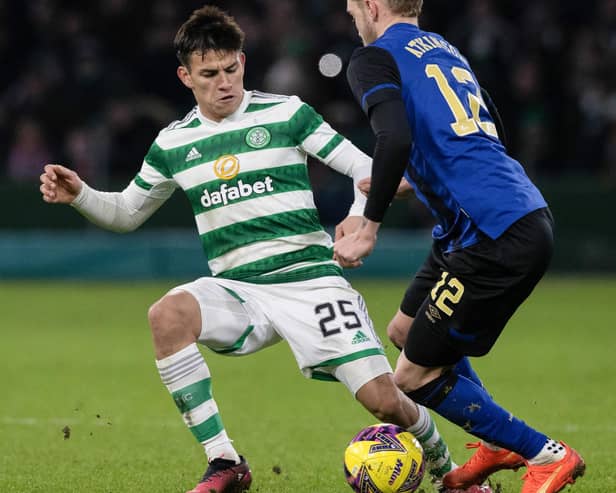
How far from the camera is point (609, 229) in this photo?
15602 millimetres

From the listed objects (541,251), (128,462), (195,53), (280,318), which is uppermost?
(195,53)

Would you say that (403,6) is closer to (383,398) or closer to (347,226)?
(347,226)

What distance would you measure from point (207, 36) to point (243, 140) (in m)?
0.48

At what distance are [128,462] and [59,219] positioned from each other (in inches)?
427

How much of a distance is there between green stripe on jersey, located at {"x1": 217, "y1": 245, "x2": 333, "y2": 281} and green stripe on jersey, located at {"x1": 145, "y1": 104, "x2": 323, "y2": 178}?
0.47 meters

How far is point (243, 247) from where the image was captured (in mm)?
5355

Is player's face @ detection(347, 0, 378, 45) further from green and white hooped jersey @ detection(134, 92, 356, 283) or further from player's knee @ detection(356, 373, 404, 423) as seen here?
player's knee @ detection(356, 373, 404, 423)

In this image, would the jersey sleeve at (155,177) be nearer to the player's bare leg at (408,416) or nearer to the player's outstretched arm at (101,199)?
the player's outstretched arm at (101,199)

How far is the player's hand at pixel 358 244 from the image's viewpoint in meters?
4.55

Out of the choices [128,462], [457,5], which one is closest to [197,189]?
[128,462]

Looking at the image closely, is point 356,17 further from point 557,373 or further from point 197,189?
point 557,373

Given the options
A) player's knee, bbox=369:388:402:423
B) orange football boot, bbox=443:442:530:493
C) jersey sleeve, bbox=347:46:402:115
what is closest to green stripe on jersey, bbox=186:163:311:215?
jersey sleeve, bbox=347:46:402:115

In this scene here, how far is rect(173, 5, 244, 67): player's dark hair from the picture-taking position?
17.6 ft

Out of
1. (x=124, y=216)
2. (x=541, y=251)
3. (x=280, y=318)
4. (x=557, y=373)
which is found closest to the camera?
(x=541, y=251)
